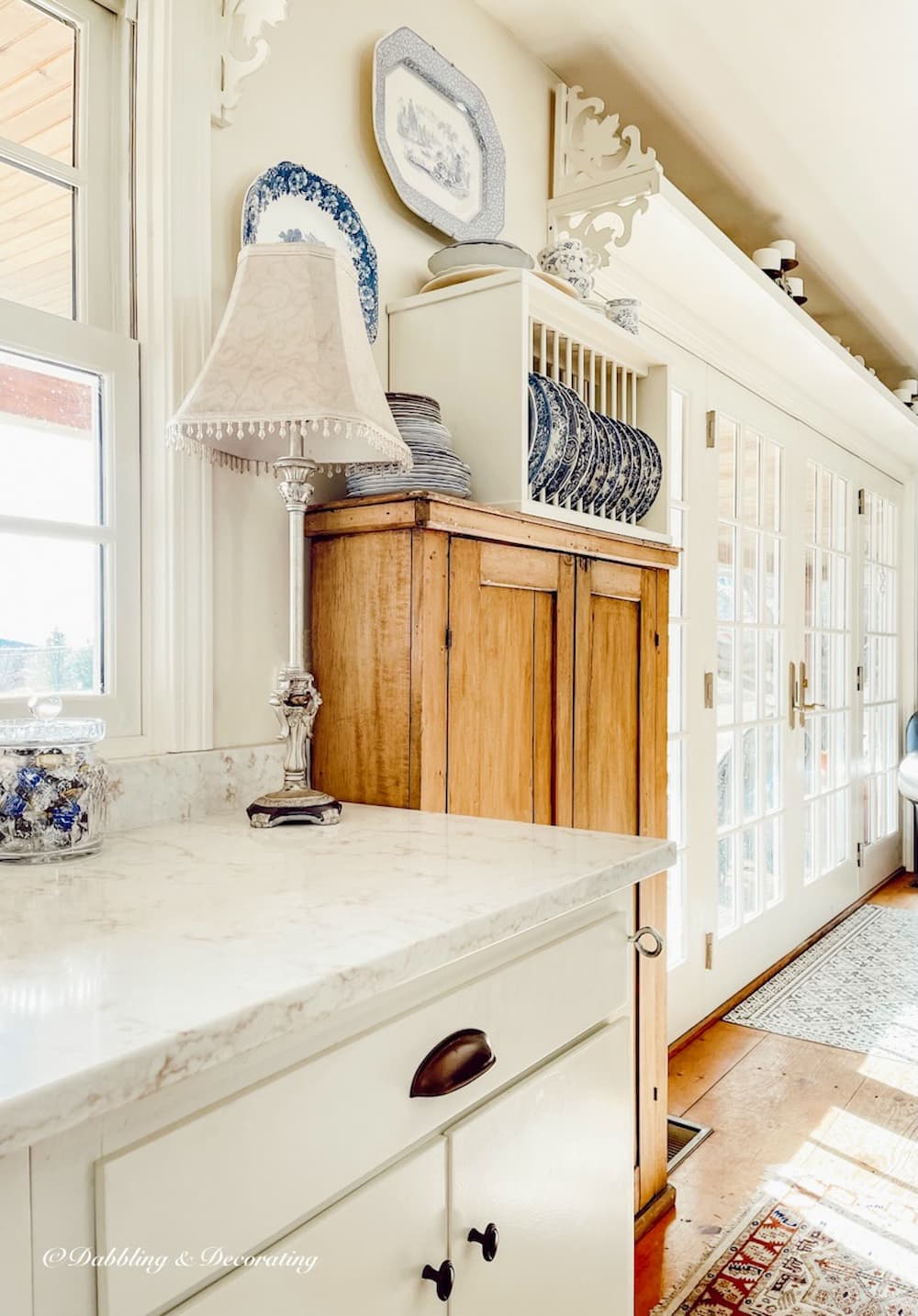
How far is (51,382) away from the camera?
1.22 metres

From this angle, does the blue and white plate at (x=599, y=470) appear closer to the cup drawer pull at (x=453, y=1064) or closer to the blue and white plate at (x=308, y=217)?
the blue and white plate at (x=308, y=217)

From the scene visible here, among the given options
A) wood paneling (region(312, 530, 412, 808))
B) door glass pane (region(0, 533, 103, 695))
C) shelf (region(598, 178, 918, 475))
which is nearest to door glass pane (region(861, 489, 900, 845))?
shelf (region(598, 178, 918, 475))

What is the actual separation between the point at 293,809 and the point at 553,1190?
0.51 metres

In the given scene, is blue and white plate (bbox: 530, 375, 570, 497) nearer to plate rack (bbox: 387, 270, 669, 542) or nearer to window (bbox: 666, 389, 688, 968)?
plate rack (bbox: 387, 270, 669, 542)

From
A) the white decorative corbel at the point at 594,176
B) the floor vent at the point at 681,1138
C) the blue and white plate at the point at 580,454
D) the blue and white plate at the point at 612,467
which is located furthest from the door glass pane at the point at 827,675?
the blue and white plate at the point at 580,454

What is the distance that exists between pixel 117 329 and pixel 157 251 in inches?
4.7

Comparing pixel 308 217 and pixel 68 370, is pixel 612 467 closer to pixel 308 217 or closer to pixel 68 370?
pixel 308 217

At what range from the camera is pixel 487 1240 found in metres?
0.84

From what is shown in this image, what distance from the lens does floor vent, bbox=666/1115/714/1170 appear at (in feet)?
6.91

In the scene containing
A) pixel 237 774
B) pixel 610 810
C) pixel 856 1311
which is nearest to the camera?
pixel 237 774

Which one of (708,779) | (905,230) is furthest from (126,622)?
(905,230)

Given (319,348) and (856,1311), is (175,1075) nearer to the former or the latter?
(319,348)

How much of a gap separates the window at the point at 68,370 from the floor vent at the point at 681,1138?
5.19ft

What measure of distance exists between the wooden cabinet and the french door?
109 cm
